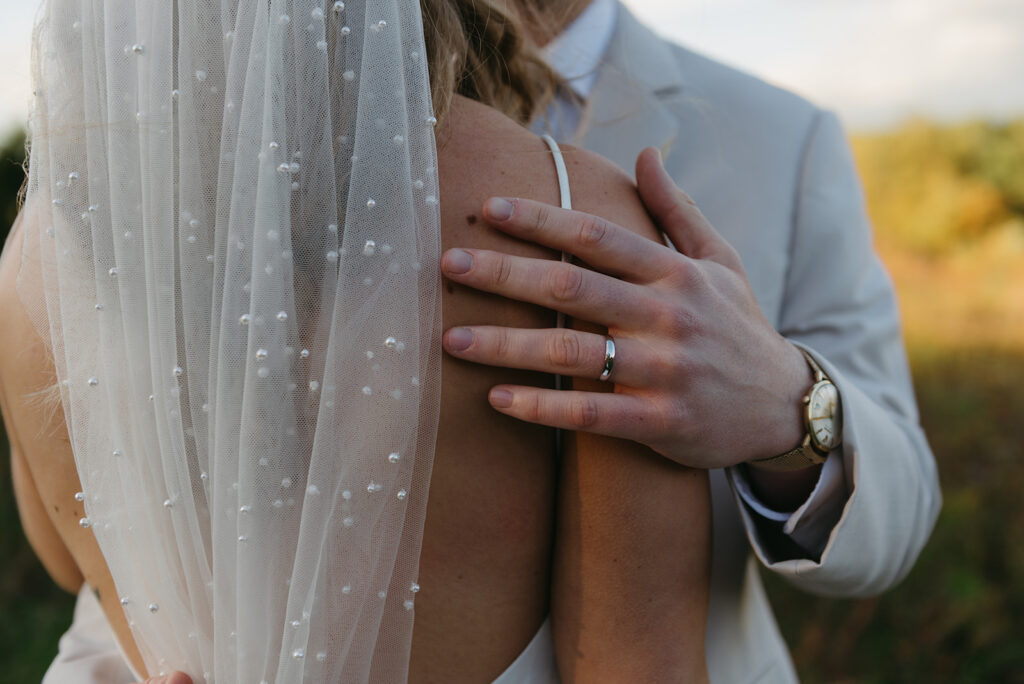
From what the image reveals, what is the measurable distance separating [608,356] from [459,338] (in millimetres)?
203

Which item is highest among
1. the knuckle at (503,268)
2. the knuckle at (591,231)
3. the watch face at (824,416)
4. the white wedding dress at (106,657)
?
the knuckle at (591,231)

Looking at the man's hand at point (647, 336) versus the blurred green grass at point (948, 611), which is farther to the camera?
the blurred green grass at point (948, 611)

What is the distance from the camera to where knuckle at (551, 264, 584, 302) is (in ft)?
3.13

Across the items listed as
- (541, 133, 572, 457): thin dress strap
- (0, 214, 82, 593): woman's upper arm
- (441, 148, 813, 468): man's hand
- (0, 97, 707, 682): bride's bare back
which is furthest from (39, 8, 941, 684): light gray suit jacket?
(0, 214, 82, 593): woman's upper arm

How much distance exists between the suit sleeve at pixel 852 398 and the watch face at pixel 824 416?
1.7 inches

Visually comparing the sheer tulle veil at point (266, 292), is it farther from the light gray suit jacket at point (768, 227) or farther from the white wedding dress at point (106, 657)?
the light gray suit jacket at point (768, 227)

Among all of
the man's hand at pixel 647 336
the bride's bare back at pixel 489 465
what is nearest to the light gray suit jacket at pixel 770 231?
the man's hand at pixel 647 336

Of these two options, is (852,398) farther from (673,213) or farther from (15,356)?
(15,356)

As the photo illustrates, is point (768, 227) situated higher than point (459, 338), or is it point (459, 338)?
point (459, 338)

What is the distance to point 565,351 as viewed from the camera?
96 cm

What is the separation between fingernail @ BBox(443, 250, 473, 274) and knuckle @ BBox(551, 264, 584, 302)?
0.11 meters

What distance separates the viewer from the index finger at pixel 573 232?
3.10ft

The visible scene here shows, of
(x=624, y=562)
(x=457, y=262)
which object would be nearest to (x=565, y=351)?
(x=457, y=262)

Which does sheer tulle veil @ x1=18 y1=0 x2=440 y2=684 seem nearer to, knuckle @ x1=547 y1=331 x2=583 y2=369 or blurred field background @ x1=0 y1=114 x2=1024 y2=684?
knuckle @ x1=547 y1=331 x2=583 y2=369
